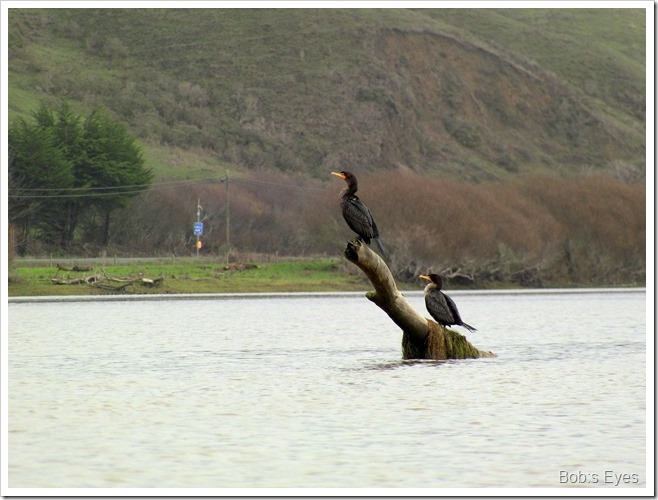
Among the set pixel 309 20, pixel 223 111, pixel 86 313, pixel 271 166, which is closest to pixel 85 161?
pixel 86 313

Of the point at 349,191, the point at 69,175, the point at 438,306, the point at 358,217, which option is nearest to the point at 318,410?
the point at 358,217

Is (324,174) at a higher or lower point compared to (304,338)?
higher

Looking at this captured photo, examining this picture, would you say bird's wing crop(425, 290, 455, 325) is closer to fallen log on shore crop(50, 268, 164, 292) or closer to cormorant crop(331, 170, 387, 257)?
cormorant crop(331, 170, 387, 257)

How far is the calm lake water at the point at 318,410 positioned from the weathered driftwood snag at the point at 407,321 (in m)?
0.34

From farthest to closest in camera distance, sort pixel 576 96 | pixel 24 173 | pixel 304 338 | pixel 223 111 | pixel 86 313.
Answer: pixel 576 96 < pixel 223 111 < pixel 24 173 < pixel 86 313 < pixel 304 338

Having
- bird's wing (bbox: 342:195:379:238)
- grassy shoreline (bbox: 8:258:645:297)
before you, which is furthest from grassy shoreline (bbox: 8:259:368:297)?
bird's wing (bbox: 342:195:379:238)

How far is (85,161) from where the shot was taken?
90.4 metres

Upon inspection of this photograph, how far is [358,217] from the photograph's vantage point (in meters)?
23.8

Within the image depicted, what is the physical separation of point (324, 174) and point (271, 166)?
202 inches

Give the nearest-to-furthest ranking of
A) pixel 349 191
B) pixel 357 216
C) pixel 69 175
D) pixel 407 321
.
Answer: pixel 357 216 < pixel 349 191 < pixel 407 321 < pixel 69 175

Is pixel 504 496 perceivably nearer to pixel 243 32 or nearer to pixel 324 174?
pixel 324 174

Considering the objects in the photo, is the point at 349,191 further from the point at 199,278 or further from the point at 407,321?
the point at 199,278

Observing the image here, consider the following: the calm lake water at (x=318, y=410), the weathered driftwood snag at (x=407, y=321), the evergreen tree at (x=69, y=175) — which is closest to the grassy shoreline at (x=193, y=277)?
the evergreen tree at (x=69, y=175)

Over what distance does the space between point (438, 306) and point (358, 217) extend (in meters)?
4.48
